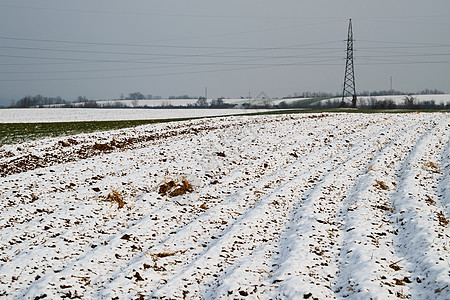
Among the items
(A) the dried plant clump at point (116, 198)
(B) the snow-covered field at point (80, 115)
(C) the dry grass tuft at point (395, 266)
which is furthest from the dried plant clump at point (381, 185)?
(B) the snow-covered field at point (80, 115)

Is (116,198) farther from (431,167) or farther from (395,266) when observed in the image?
(431,167)

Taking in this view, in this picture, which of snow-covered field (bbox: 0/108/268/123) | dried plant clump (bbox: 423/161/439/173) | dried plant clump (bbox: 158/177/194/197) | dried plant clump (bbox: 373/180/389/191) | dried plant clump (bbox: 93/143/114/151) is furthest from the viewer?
snow-covered field (bbox: 0/108/268/123)

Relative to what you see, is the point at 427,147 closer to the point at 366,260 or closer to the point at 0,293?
the point at 366,260

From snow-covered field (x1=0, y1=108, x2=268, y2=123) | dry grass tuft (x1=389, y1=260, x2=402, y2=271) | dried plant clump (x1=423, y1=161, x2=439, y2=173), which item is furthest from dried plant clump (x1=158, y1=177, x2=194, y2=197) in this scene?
snow-covered field (x1=0, y1=108, x2=268, y2=123)

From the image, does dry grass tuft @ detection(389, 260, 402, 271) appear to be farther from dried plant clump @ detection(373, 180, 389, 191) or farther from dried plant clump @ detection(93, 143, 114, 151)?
dried plant clump @ detection(93, 143, 114, 151)

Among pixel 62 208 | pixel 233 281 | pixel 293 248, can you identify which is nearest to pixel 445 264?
pixel 293 248

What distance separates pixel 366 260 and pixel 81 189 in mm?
8466

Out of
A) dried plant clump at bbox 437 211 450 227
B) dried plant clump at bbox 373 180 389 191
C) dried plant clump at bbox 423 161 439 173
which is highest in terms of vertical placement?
dried plant clump at bbox 423 161 439 173

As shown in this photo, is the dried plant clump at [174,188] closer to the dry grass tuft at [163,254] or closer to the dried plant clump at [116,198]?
the dried plant clump at [116,198]

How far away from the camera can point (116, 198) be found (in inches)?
368

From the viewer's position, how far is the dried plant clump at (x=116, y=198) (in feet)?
29.7

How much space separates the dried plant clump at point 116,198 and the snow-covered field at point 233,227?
0.07 meters

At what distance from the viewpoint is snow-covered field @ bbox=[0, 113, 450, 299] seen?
532 cm

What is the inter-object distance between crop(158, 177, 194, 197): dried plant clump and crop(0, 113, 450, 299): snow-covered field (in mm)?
124
